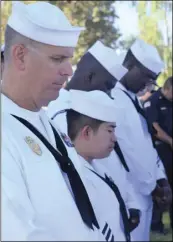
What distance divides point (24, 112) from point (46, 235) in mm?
490

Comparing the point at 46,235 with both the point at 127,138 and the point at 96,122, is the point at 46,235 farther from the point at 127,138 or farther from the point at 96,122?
the point at 127,138

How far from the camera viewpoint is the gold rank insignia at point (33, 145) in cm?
178

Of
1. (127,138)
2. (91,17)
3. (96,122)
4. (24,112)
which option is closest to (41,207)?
(24,112)

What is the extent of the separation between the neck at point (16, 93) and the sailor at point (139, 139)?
2.29 metres

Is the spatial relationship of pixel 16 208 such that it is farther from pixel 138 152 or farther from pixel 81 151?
pixel 138 152

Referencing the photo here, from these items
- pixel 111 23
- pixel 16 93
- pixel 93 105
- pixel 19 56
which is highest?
pixel 19 56

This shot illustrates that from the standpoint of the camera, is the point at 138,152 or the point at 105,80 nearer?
the point at 105,80

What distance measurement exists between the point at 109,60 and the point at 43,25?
6.09 feet

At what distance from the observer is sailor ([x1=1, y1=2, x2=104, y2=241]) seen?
1643 mm

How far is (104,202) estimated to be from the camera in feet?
8.88

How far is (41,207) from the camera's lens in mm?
1704

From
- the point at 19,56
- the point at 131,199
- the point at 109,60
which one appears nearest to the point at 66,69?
the point at 19,56

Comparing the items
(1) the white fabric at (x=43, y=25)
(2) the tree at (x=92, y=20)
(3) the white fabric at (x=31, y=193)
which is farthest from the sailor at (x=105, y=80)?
(2) the tree at (x=92, y=20)

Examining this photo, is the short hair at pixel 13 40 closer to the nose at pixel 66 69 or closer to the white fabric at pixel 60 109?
the nose at pixel 66 69
